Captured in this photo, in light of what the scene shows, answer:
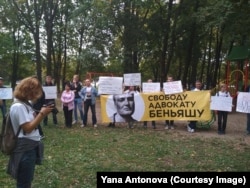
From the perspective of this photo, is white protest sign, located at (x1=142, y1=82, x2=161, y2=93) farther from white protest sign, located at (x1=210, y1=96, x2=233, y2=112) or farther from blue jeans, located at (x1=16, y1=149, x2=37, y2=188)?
blue jeans, located at (x1=16, y1=149, x2=37, y2=188)

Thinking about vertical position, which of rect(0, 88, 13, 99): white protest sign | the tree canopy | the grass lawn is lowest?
the grass lawn

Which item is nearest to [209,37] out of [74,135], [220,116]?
[220,116]

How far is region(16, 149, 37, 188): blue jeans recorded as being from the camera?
406 centimetres

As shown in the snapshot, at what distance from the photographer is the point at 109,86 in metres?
13.5

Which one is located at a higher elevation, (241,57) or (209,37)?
(209,37)

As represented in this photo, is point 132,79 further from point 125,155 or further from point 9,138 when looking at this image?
point 9,138

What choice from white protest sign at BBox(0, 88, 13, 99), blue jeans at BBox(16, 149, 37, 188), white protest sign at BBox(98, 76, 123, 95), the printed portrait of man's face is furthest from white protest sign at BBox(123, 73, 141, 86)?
blue jeans at BBox(16, 149, 37, 188)

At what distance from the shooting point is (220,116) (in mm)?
12195

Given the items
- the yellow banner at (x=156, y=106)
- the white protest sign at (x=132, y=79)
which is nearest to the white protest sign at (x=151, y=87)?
the white protest sign at (x=132, y=79)

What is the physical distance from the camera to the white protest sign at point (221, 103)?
1194 centimetres

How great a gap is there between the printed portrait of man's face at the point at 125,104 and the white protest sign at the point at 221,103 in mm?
2910

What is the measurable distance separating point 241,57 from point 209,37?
1405cm

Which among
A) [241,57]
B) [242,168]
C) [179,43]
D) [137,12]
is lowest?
[242,168]

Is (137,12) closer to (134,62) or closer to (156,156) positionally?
(134,62)
